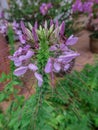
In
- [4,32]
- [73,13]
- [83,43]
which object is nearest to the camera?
[4,32]

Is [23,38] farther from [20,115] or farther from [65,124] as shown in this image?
[65,124]

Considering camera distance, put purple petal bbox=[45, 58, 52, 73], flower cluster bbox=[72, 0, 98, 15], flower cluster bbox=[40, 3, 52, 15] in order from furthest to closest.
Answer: flower cluster bbox=[72, 0, 98, 15]
flower cluster bbox=[40, 3, 52, 15]
purple petal bbox=[45, 58, 52, 73]

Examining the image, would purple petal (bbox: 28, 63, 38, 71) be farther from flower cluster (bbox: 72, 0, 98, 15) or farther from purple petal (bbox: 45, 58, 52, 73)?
flower cluster (bbox: 72, 0, 98, 15)

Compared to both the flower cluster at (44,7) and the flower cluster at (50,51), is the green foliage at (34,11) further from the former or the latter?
the flower cluster at (50,51)

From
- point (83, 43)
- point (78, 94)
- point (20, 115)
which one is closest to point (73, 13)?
point (83, 43)

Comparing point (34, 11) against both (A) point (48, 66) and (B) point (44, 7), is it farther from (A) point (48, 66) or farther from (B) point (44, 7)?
(A) point (48, 66)

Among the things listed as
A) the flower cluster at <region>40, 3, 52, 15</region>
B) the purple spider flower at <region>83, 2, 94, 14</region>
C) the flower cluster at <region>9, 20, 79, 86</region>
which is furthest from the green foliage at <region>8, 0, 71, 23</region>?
the flower cluster at <region>9, 20, 79, 86</region>

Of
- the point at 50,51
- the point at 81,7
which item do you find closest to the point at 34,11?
the point at 81,7

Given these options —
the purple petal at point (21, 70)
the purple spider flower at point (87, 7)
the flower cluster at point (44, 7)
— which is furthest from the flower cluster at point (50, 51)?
the purple spider flower at point (87, 7)
